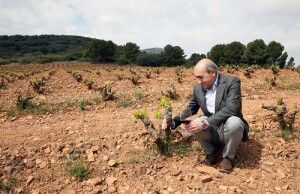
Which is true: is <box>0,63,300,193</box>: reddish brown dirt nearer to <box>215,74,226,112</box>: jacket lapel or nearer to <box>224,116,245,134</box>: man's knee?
<box>224,116,245,134</box>: man's knee

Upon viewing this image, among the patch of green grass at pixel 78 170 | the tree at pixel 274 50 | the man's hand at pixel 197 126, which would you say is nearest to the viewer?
the man's hand at pixel 197 126

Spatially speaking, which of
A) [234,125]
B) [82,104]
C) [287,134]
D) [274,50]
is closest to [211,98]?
[234,125]

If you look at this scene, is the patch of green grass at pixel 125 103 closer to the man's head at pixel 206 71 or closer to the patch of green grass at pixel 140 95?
the patch of green grass at pixel 140 95

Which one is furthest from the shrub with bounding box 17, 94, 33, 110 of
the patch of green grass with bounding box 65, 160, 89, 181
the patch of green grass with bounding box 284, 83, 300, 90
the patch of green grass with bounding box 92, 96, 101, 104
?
the patch of green grass with bounding box 284, 83, 300, 90

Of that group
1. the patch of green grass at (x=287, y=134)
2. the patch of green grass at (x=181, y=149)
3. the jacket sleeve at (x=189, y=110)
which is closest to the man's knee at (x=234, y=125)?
the jacket sleeve at (x=189, y=110)

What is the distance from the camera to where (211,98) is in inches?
197

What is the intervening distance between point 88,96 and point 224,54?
4670 centimetres

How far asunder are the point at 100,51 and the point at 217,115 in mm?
62418

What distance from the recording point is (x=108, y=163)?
17.9 ft

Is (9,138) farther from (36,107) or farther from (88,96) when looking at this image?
(88,96)

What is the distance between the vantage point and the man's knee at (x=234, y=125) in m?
4.63

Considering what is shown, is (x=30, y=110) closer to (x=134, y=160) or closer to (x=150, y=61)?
(x=134, y=160)

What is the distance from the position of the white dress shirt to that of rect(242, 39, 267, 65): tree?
158 feet

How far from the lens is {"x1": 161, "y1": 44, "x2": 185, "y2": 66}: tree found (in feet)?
199
